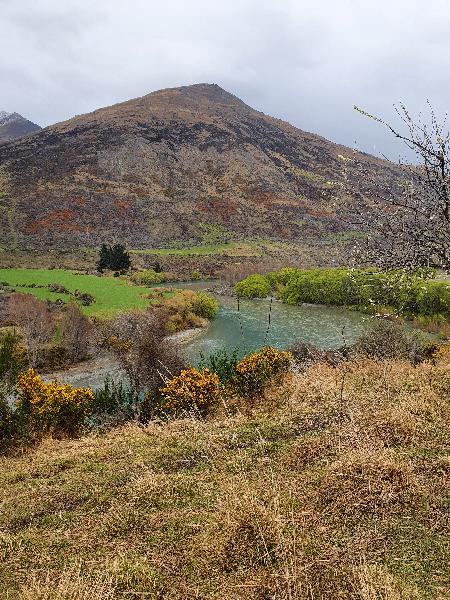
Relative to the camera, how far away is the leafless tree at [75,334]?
30812 millimetres

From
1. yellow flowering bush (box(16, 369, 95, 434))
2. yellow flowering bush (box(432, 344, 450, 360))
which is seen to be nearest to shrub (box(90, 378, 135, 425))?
yellow flowering bush (box(16, 369, 95, 434))

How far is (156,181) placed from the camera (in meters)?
116

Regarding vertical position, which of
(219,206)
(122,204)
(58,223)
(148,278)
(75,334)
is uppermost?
(219,206)

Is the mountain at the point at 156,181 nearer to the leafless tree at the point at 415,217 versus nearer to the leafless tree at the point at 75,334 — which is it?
the leafless tree at the point at 75,334

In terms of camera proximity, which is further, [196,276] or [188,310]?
[196,276]

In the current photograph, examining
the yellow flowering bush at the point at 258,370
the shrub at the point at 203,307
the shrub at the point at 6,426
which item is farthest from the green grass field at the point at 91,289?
the shrub at the point at 6,426

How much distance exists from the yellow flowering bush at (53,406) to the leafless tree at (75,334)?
14869 millimetres

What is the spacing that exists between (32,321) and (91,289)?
12.9 meters

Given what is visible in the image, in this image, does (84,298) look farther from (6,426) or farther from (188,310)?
(6,426)

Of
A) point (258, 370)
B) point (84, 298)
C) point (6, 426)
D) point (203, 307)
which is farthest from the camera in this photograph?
point (203, 307)

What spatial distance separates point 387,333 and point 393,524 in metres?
21.2

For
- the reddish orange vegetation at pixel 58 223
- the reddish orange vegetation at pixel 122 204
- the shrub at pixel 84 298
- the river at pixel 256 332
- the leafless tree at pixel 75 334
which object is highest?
the reddish orange vegetation at pixel 122 204

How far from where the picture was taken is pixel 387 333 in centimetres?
2455

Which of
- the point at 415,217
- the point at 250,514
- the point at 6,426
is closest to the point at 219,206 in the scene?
the point at 6,426
